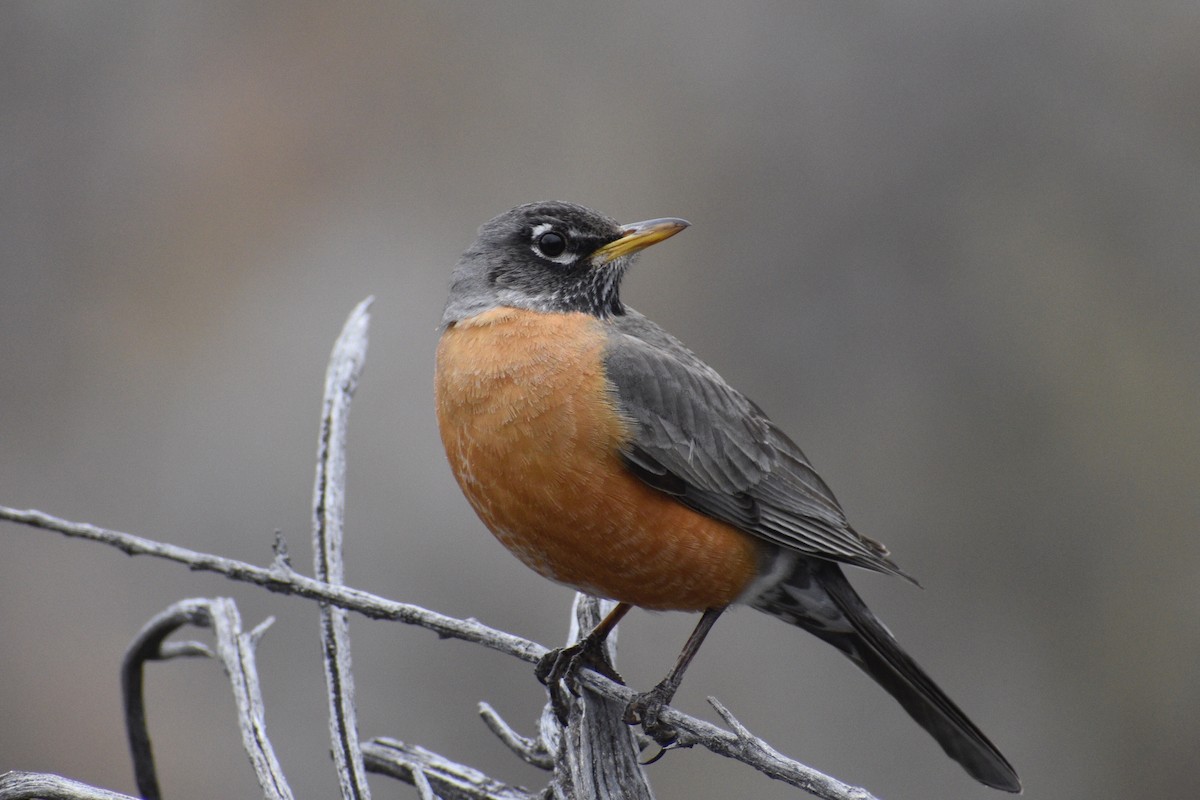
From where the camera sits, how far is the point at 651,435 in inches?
119

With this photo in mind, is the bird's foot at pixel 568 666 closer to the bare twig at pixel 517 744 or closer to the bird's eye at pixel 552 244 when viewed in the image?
the bare twig at pixel 517 744

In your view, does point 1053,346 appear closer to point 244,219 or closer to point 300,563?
point 300,563

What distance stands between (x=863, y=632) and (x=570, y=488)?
1.00 m

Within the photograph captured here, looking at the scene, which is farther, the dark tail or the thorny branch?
the dark tail

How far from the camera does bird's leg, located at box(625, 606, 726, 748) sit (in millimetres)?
2707

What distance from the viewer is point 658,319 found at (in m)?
5.23

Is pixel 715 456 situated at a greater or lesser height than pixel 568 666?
greater

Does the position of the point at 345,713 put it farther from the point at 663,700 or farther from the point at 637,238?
the point at 637,238

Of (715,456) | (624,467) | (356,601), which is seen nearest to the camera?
(356,601)

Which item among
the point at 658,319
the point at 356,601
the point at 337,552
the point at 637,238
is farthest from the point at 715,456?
the point at 658,319

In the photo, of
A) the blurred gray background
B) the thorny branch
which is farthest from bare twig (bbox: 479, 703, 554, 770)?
the blurred gray background

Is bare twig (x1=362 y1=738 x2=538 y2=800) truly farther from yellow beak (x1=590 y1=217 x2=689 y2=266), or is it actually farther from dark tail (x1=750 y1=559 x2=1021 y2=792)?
yellow beak (x1=590 y1=217 x2=689 y2=266)

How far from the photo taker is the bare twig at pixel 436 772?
88.4 inches

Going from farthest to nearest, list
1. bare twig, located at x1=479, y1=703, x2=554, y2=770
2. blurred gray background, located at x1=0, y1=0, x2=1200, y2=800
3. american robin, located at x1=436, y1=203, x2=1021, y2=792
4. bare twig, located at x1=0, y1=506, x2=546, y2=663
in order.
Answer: blurred gray background, located at x1=0, y1=0, x2=1200, y2=800, american robin, located at x1=436, y1=203, x2=1021, y2=792, bare twig, located at x1=479, y1=703, x2=554, y2=770, bare twig, located at x1=0, y1=506, x2=546, y2=663
